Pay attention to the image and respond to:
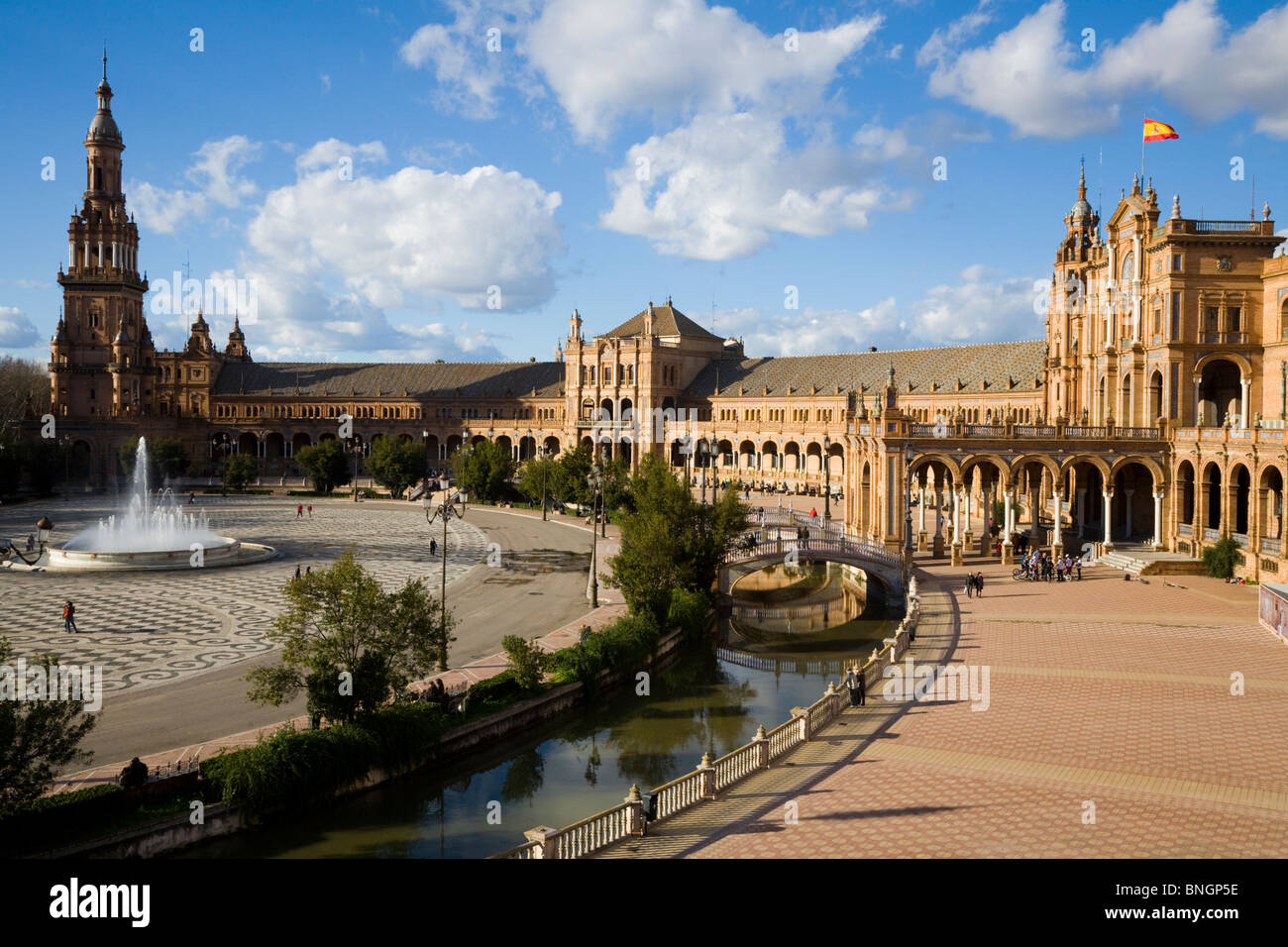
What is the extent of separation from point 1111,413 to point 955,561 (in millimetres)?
16691

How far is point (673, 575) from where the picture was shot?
4109 cm

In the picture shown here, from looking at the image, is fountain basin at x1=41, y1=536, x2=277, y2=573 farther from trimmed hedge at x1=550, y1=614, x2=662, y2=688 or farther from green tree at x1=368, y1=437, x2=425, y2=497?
green tree at x1=368, y1=437, x2=425, y2=497

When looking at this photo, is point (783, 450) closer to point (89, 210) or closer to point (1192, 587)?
point (1192, 587)

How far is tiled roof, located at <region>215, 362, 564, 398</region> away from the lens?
416ft

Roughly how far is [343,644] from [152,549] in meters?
34.4

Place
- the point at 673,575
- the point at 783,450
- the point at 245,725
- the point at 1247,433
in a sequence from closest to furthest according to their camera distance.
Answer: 1. the point at 245,725
2. the point at 673,575
3. the point at 1247,433
4. the point at 783,450

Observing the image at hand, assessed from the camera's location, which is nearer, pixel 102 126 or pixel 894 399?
pixel 894 399

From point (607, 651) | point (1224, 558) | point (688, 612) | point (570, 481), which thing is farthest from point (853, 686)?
point (570, 481)

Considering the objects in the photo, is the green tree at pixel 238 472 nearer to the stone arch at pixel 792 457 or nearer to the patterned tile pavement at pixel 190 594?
the patterned tile pavement at pixel 190 594

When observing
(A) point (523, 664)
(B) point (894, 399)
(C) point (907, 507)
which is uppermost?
(B) point (894, 399)

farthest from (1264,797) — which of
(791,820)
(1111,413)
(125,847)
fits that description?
(1111,413)

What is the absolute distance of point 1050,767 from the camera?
69.1ft

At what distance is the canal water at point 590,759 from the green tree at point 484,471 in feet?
148

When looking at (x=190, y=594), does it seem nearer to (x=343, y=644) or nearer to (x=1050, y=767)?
(x=343, y=644)
